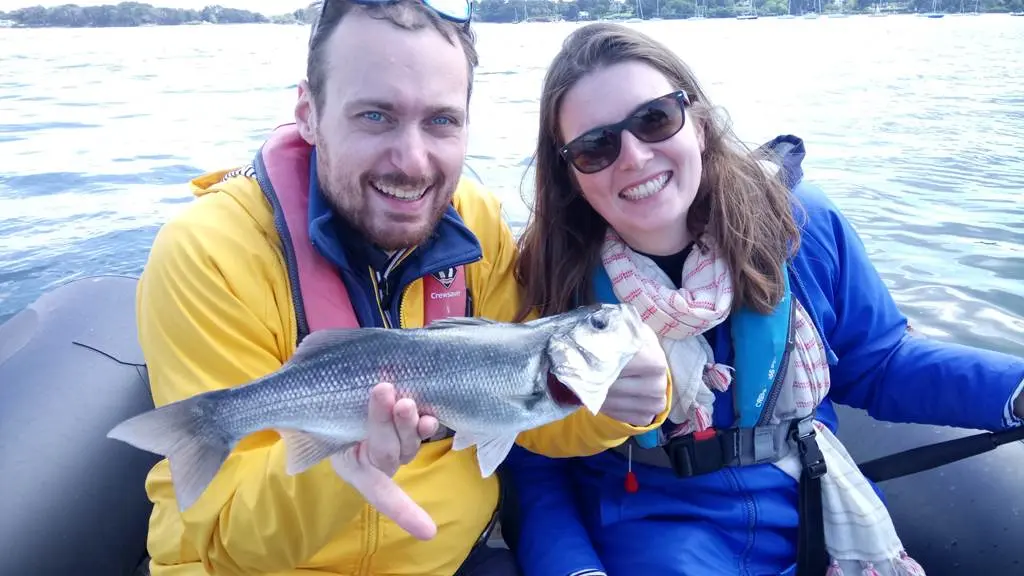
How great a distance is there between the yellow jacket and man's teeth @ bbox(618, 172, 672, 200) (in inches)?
43.1

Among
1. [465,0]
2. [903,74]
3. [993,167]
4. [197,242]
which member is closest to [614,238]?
[465,0]

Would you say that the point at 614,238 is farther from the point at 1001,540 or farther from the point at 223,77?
the point at 223,77

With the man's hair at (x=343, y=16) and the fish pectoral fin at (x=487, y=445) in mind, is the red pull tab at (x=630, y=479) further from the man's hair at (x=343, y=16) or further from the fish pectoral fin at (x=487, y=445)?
the man's hair at (x=343, y=16)

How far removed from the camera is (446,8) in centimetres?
329

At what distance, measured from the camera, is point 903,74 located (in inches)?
972

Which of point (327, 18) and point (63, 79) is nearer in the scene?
point (327, 18)

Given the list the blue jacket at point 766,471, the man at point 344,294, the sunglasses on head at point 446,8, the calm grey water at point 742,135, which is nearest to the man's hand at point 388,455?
the man at point 344,294

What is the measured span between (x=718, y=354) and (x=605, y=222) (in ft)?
3.14

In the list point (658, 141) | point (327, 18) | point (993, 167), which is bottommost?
point (993, 167)

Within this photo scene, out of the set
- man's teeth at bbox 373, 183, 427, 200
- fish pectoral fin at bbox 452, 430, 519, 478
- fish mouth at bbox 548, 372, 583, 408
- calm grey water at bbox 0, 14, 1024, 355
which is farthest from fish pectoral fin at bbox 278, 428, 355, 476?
calm grey water at bbox 0, 14, 1024, 355

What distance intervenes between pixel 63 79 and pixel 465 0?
29.7 metres

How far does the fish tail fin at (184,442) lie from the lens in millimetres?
2457

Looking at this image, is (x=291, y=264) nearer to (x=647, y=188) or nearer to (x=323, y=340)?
(x=323, y=340)

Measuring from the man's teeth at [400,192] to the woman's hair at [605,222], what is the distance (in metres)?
0.84
